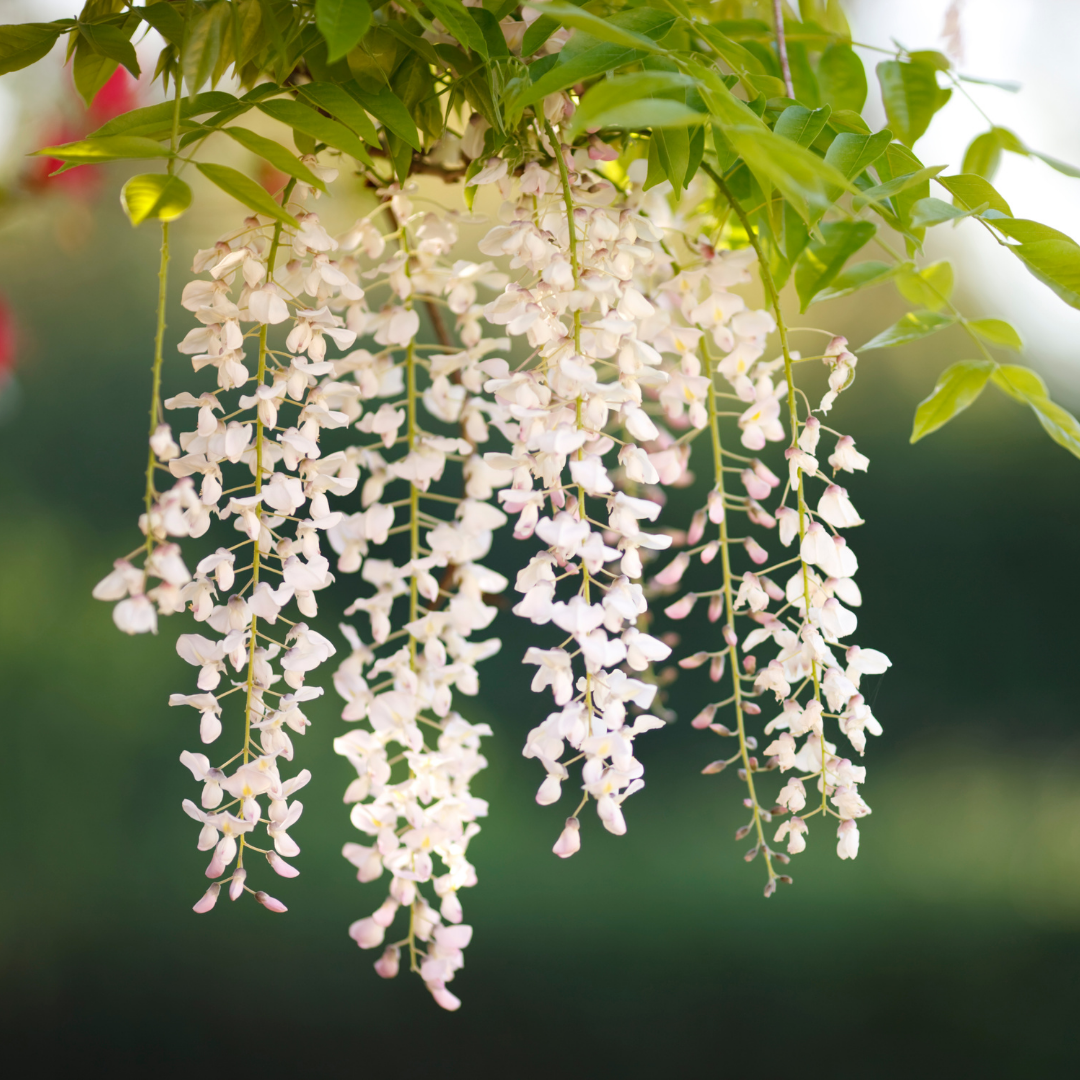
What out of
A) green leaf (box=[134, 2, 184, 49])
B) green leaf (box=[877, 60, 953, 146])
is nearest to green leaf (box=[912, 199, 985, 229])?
green leaf (box=[877, 60, 953, 146])

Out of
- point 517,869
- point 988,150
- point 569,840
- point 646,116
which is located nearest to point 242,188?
point 646,116

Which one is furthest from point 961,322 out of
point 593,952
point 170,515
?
point 593,952

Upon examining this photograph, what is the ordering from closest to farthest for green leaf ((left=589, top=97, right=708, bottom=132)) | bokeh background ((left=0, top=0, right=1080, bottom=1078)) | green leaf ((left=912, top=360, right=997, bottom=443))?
green leaf ((left=589, top=97, right=708, bottom=132)) < green leaf ((left=912, top=360, right=997, bottom=443)) < bokeh background ((left=0, top=0, right=1080, bottom=1078))

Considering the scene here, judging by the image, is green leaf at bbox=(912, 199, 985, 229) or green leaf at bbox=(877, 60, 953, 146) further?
green leaf at bbox=(877, 60, 953, 146)

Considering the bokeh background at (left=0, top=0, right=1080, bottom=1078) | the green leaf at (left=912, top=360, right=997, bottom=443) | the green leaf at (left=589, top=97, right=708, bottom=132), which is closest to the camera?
the green leaf at (left=589, top=97, right=708, bottom=132)

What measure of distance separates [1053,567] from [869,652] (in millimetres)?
1640

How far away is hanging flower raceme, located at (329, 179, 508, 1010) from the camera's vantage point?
0.30 meters

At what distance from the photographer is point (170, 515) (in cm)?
20

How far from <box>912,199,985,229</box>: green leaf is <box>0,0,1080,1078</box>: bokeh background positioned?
1.25m

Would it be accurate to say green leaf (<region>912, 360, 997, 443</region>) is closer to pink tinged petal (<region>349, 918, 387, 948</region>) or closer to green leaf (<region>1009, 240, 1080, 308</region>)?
green leaf (<region>1009, 240, 1080, 308</region>)

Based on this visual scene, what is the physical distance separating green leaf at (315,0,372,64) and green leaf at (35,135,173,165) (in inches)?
2.0

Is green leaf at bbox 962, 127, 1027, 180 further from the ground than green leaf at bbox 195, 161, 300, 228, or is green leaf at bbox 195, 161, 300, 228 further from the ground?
green leaf at bbox 962, 127, 1027, 180

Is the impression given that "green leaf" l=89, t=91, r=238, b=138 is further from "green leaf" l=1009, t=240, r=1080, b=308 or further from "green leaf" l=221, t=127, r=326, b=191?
"green leaf" l=1009, t=240, r=1080, b=308

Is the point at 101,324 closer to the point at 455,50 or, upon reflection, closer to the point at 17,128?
the point at 17,128
